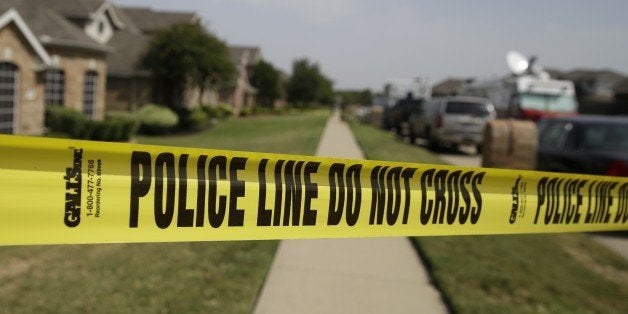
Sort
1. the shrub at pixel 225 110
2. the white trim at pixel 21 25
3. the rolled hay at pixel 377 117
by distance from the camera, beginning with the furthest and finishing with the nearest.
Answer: the shrub at pixel 225 110 < the rolled hay at pixel 377 117 < the white trim at pixel 21 25

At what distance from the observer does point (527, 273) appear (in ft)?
19.4

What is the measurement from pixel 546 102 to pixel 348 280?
66.9ft

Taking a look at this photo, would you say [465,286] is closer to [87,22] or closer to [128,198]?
[128,198]

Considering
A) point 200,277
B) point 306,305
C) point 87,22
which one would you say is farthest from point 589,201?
point 87,22

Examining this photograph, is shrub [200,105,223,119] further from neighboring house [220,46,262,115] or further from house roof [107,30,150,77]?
house roof [107,30,150,77]

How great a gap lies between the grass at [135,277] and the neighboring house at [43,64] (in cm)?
1346

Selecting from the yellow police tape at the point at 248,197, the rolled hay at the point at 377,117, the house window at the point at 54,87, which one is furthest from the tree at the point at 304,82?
the yellow police tape at the point at 248,197

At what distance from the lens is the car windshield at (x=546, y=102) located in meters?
22.8

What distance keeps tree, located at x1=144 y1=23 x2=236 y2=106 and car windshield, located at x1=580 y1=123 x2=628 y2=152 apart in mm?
25276

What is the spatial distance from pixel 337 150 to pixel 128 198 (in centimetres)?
1525

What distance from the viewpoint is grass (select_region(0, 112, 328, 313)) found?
4.42 metres

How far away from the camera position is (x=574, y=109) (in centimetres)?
2320

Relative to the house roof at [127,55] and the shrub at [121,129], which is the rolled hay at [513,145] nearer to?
the shrub at [121,129]

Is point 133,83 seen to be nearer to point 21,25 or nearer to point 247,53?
point 21,25
